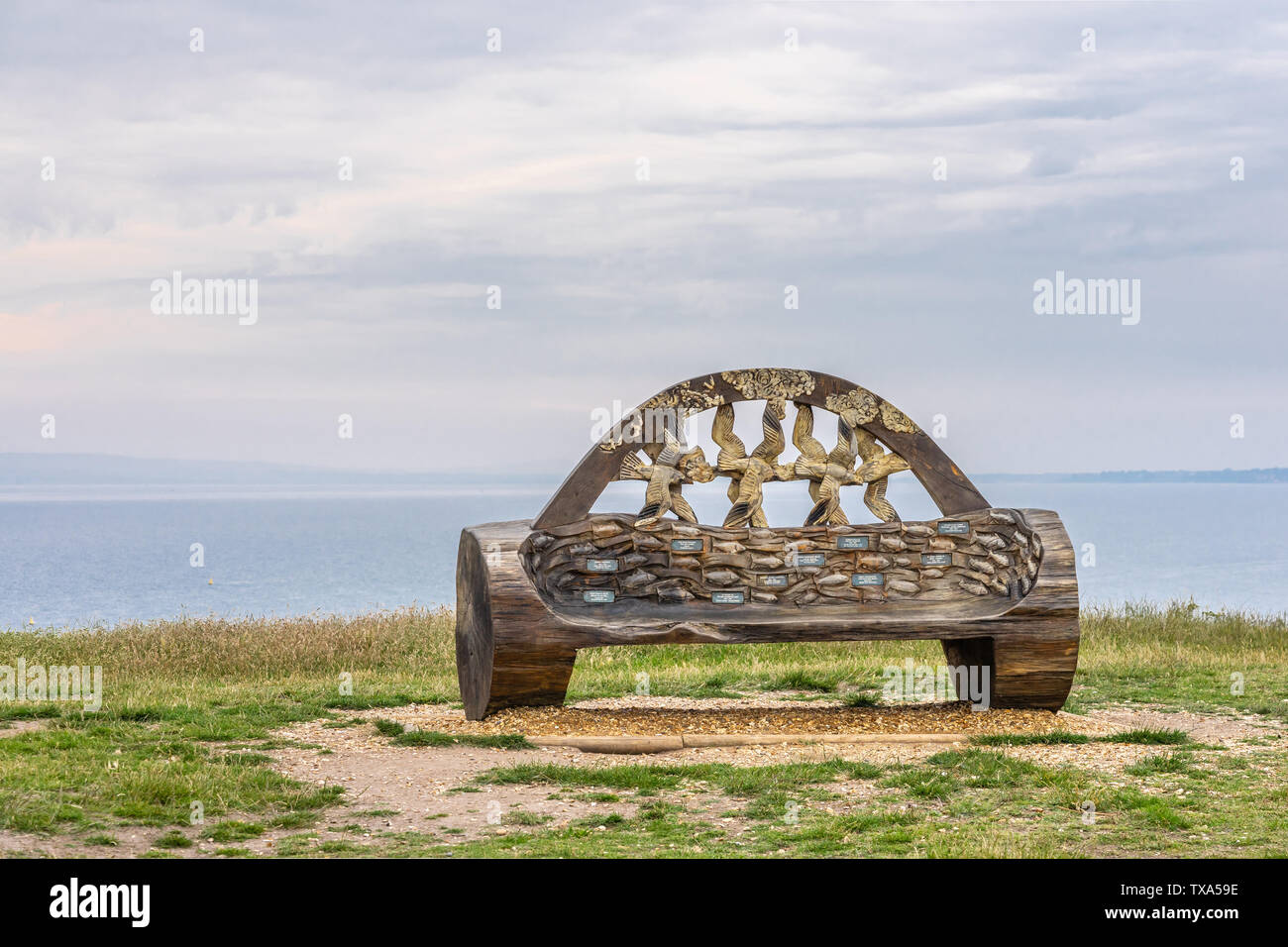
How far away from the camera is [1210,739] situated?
9.01 m

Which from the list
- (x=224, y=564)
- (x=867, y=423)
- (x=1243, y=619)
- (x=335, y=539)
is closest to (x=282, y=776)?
(x=867, y=423)

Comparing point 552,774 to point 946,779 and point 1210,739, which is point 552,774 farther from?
point 1210,739

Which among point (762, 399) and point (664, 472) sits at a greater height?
point (762, 399)

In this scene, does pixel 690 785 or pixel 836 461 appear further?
pixel 836 461

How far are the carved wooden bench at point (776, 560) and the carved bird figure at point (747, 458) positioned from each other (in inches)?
0.4

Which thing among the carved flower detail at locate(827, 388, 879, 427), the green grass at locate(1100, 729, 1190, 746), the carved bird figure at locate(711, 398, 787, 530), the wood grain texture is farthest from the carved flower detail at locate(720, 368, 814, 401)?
the green grass at locate(1100, 729, 1190, 746)

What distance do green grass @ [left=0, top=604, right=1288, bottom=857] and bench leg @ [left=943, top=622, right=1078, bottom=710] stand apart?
0.74 metres

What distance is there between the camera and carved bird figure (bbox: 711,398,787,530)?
10023mm

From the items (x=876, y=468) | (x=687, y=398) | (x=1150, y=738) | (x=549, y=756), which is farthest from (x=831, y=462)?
(x=549, y=756)

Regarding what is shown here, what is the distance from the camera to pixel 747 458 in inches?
396

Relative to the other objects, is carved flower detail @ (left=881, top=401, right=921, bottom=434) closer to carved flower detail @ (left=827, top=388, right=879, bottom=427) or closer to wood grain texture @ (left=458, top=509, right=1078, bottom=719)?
carved flower detail @ (left=827, top=388, right=879, bottom=427)

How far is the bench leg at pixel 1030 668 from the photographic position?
31.0 ft

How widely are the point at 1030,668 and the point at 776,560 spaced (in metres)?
2.06

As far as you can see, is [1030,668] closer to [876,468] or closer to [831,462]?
[876,468]
